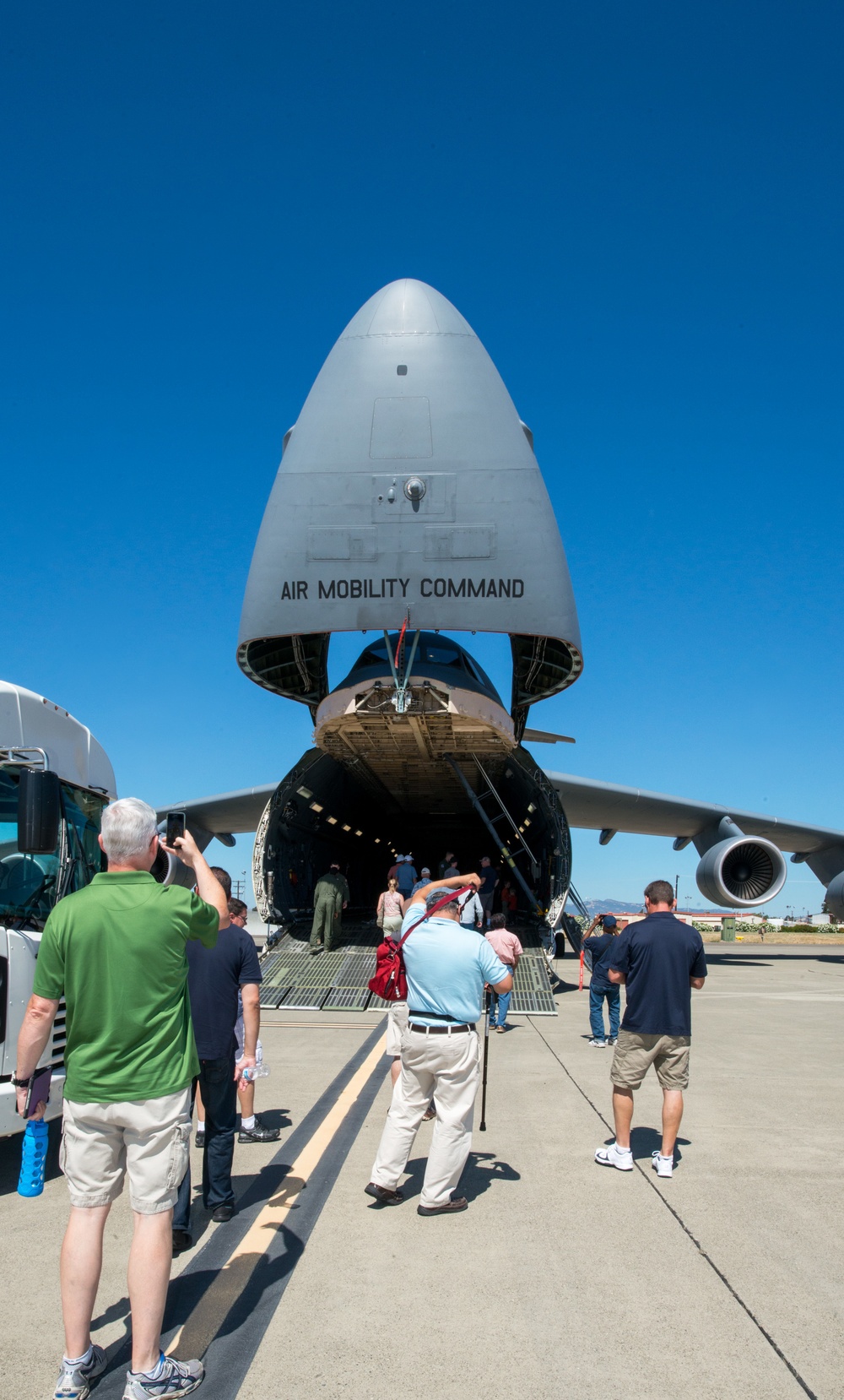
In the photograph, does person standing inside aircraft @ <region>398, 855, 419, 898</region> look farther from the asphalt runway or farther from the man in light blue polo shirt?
the man in light blue polo shirt

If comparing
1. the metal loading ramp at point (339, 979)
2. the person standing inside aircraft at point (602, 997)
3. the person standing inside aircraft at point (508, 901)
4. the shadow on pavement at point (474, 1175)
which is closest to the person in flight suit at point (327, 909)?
the metal loading ramp at point (339, 979)

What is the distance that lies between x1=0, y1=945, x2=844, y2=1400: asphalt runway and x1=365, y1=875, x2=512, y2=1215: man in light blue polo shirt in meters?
0.17

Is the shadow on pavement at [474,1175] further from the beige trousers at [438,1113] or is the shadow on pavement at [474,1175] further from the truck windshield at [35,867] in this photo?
the truck windshield at [35,867]

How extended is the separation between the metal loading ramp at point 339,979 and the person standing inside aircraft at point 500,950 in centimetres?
121

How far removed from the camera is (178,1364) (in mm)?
2824

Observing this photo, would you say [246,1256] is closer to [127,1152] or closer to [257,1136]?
[127,1152]

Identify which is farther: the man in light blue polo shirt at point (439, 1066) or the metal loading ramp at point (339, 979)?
the metal loading ramp at point (339, 979)

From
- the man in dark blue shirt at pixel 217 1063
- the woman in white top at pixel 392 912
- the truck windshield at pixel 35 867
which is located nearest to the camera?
the man in dark blue shirt at pixel 217 1063

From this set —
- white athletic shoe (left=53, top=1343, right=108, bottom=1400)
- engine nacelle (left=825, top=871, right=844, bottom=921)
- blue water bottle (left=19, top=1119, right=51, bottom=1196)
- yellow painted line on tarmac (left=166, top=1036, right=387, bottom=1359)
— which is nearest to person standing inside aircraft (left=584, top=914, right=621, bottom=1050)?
yellow painted line on tarmac (left=166, top=1036, right=387, bottom=1359)

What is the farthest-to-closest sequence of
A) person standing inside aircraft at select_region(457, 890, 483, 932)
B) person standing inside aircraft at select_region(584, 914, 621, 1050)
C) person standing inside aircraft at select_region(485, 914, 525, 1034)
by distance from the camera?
person standing inside aircraft at select_region(457, 890, 483, 932), person standing inside aircraft at select_region(584, 914, 621, 1050), person standing inside aircraft at select_region(485, 914, 525, 1034)

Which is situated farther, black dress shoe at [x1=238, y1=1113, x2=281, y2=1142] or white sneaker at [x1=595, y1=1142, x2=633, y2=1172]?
black dress shoe at [x1=238, y1=1113, x2=281, y2=1142]

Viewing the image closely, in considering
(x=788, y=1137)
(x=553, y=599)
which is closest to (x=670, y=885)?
(x=788, y=1137)

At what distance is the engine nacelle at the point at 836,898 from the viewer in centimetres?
1831

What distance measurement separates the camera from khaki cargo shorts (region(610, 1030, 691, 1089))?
513 centimetres
